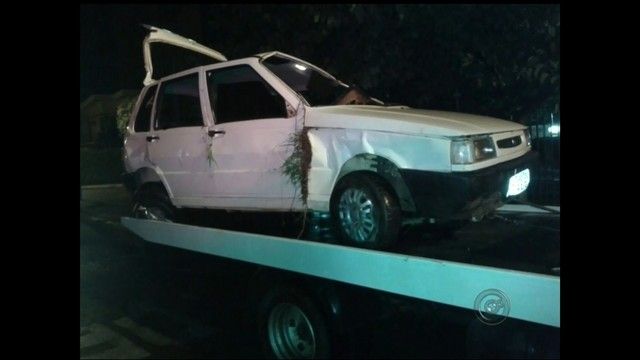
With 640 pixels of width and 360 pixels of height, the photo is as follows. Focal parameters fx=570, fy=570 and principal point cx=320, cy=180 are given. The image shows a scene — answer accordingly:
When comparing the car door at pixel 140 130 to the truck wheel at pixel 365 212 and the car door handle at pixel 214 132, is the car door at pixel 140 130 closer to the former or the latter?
the car door handle at pixel 214 132

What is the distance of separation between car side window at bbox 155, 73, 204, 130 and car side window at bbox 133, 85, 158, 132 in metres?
0.07

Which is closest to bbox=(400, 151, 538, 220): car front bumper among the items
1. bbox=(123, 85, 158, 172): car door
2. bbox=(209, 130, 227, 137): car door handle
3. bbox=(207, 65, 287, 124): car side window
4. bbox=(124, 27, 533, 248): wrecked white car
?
bbox=(124, 27, 533, 248): wrecked white car

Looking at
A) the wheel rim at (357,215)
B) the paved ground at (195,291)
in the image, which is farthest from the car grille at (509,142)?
the wheel rim at (357,215)

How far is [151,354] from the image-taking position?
4547 millimetres

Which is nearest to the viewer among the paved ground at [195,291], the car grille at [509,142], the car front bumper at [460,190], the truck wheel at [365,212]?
the car front bumper at [460,190]

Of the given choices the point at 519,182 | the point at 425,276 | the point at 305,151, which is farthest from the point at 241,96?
the point at 519,182

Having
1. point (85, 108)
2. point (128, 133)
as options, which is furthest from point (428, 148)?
point (85, 108)

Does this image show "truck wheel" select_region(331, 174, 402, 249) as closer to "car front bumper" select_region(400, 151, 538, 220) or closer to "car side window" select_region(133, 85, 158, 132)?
"car front bumper" select_region(400, 151, 538, 220)

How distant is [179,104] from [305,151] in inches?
45.5

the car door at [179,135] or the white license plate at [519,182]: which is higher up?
the car door at [179,135]

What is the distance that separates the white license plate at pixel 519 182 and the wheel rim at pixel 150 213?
8.15ft

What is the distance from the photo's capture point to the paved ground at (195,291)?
11.0 feet

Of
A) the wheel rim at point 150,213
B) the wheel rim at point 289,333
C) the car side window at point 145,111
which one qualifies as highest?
the car side window at point 145,111
